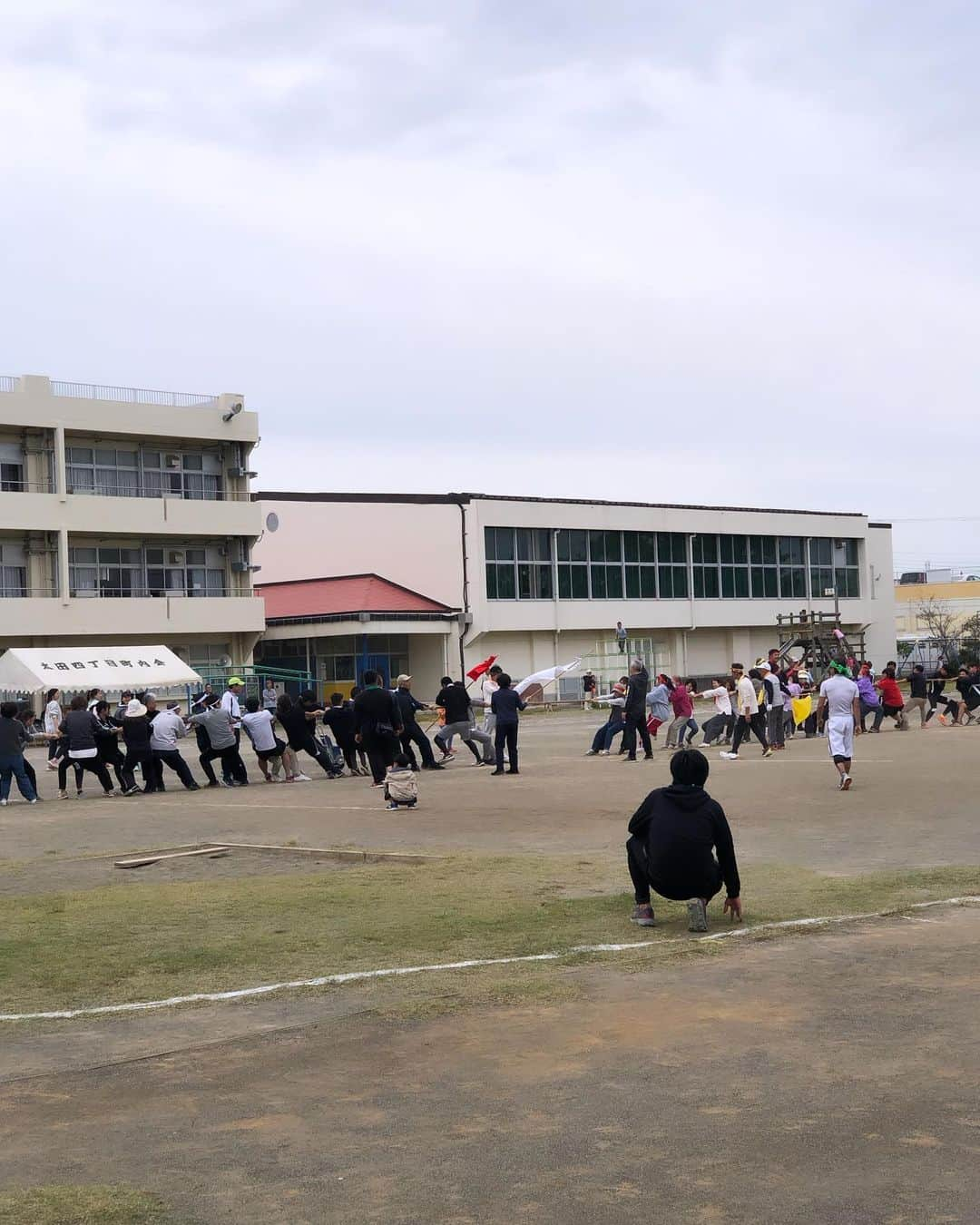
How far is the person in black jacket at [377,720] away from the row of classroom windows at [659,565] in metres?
41.8

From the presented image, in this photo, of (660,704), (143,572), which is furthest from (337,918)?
(143,572)

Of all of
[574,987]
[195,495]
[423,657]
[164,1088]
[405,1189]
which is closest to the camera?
[405,1189]

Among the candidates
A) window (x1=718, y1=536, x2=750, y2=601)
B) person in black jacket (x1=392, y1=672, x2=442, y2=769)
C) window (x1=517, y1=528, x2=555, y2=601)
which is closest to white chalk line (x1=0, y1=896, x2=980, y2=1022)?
person in black jacket (x1=392, y1=672, x2=442, y2=769)

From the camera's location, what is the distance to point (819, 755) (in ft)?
84.8

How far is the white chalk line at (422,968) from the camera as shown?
26.0 ft

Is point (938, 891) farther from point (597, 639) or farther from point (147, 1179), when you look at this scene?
point (597, 639)

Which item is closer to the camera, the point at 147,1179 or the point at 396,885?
the point at 147,1179

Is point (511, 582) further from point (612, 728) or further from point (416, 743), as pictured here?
point (416, 743)

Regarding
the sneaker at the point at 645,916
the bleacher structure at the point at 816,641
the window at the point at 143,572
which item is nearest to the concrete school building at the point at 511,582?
the window at the point at 143,572

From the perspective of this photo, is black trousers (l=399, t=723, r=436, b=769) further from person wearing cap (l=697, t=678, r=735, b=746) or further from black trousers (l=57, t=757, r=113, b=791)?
person wearing cap (l=697, t=678, r=735, b=746)

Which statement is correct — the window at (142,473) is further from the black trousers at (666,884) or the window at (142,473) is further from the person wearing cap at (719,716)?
the black trousers at (666,884)

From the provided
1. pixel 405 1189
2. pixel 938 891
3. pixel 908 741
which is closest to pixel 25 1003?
pixel 405 1189

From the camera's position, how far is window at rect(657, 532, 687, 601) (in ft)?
228

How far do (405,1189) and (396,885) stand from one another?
717 cm
